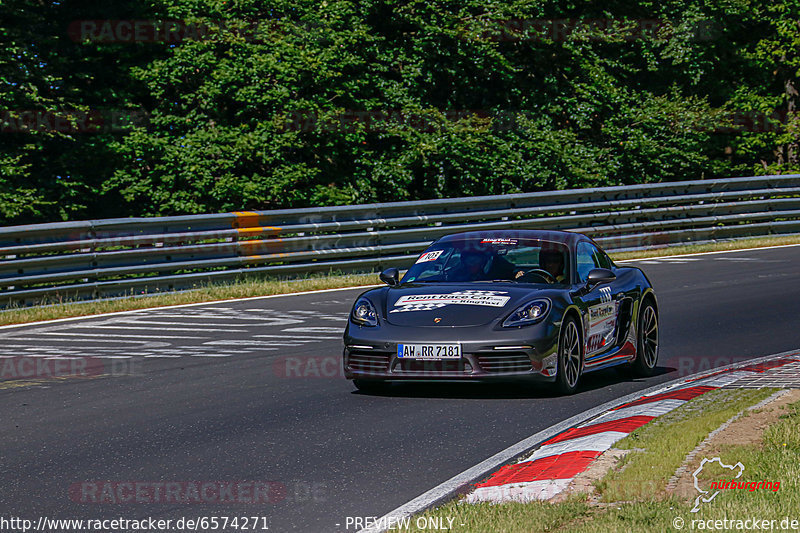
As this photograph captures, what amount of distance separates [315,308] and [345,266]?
3852mm

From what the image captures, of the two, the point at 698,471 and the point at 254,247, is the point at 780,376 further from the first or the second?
the point at 254,247

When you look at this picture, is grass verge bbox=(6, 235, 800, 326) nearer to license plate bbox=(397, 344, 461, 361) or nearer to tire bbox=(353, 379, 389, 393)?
tire bbox=(353, 379, 389, 393)

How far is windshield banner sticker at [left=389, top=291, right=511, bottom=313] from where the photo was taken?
9328mm

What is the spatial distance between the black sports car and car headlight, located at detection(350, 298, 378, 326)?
1 cm

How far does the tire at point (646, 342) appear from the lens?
10.6m

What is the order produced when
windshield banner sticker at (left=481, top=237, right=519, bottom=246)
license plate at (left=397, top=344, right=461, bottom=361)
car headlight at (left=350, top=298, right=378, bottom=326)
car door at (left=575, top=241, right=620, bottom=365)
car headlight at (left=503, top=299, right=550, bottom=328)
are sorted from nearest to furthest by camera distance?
1. license plate at (left=397, top=344, right=461, bottom=361)
2. car headlight at (left=503, top=299, right=550, bottom=328)
3. car headlight at (left=350, top=298, right=378, bottom=326)
4. car door at (left=575, top=241, right=620, bottom=365)
5. windshield banner sticker at (left=481, top=237, right=519, bottom=246)

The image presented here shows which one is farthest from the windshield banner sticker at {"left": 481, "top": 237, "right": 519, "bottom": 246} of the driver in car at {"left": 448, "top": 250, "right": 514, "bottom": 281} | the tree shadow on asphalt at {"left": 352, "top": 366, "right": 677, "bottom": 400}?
the tree shadow on asphalt at {"left": 352, "top": 366, "right": 677, "bottom": 400}

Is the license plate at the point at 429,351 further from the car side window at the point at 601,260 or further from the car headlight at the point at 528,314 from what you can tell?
the car side window at the point at 601,260

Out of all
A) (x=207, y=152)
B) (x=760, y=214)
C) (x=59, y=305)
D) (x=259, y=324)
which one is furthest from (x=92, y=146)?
(x=760, y=214)

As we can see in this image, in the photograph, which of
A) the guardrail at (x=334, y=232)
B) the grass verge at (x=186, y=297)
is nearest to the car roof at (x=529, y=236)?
the grass verge at (x=186, y=297)

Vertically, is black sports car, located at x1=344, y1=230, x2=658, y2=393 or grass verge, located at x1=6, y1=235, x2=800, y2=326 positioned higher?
black sports car, located at x1=344, y1=230, x2=658, y2=393

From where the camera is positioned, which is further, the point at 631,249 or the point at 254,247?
the point at 631,249

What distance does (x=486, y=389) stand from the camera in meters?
9.93

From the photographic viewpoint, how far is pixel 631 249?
2328 centimetres
